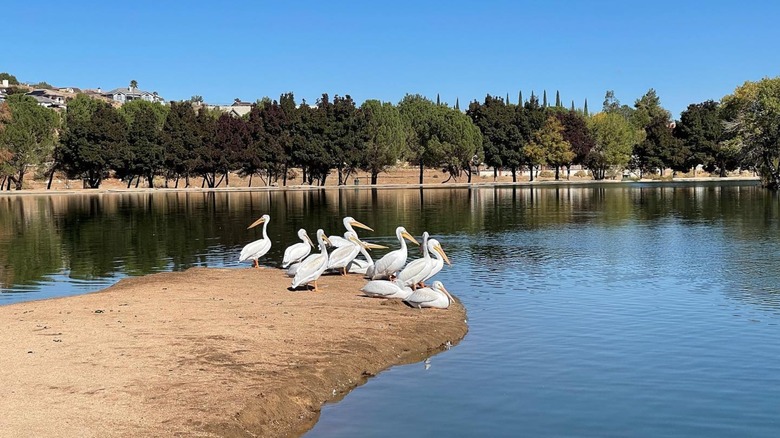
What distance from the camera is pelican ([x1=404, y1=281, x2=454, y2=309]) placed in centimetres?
2009

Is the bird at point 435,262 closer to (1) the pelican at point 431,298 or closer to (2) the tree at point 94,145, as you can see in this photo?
(1) the pelican at point 431,298

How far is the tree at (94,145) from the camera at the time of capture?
132 metres

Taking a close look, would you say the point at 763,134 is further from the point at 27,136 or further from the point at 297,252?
the point at 27,136

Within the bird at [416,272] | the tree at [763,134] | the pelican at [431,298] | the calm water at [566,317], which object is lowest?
the calm water at [566,317]

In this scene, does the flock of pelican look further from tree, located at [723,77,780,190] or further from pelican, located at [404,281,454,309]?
tree, located at [723,77,780,190]

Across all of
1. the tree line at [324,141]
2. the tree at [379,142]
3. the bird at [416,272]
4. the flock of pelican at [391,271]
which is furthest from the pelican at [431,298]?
the tree at [379,142]

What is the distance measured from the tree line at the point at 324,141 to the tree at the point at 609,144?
8.0 inches

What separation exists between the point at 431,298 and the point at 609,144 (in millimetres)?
146332

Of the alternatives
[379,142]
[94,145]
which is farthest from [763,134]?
[94,145]

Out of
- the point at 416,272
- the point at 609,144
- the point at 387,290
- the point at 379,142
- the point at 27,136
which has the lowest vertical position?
the point at 387,290

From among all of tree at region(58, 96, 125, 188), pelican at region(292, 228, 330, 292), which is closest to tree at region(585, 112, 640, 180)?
tree at region(58, 96, 125, 188)

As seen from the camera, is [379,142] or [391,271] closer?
[391,271]

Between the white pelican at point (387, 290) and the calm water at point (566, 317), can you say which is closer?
the calm water at point (566, 317)

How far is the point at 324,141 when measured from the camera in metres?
141
